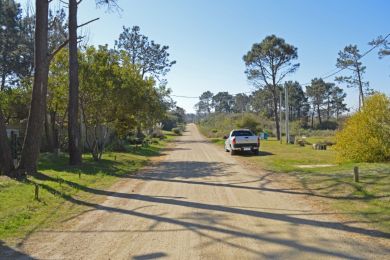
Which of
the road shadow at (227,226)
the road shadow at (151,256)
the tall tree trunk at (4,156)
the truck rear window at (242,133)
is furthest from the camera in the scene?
the truck rear window at (242,133)

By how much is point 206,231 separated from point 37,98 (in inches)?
422

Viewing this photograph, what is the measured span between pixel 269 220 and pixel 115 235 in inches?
118

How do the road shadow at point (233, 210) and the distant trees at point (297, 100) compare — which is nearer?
the road shadow at point (233, 210)

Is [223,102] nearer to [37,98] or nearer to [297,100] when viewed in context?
[297,100]

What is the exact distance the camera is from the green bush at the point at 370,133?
17.8 metres

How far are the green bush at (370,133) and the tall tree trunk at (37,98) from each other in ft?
40.8

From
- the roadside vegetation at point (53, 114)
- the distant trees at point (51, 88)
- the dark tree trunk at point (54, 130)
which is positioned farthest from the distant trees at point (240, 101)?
the dark tree trunk at point (54, 130)

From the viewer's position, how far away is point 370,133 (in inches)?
714

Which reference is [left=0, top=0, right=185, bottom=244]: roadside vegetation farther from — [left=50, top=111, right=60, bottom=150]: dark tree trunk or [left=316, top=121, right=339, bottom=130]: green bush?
[left=316, top=121, right=339, bottom=130]: green bush

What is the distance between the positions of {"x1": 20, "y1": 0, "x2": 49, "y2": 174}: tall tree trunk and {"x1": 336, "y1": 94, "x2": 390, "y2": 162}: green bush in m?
12.4

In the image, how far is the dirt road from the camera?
6.55 m

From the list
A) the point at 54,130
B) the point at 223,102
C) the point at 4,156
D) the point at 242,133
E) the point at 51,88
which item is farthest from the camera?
the point at 223,102

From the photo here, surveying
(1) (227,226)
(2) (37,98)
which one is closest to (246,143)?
(2) (37,98)

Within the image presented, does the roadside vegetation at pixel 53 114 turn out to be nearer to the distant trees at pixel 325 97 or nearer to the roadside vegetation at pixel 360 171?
the roadside vegetation at pixel 360 171
